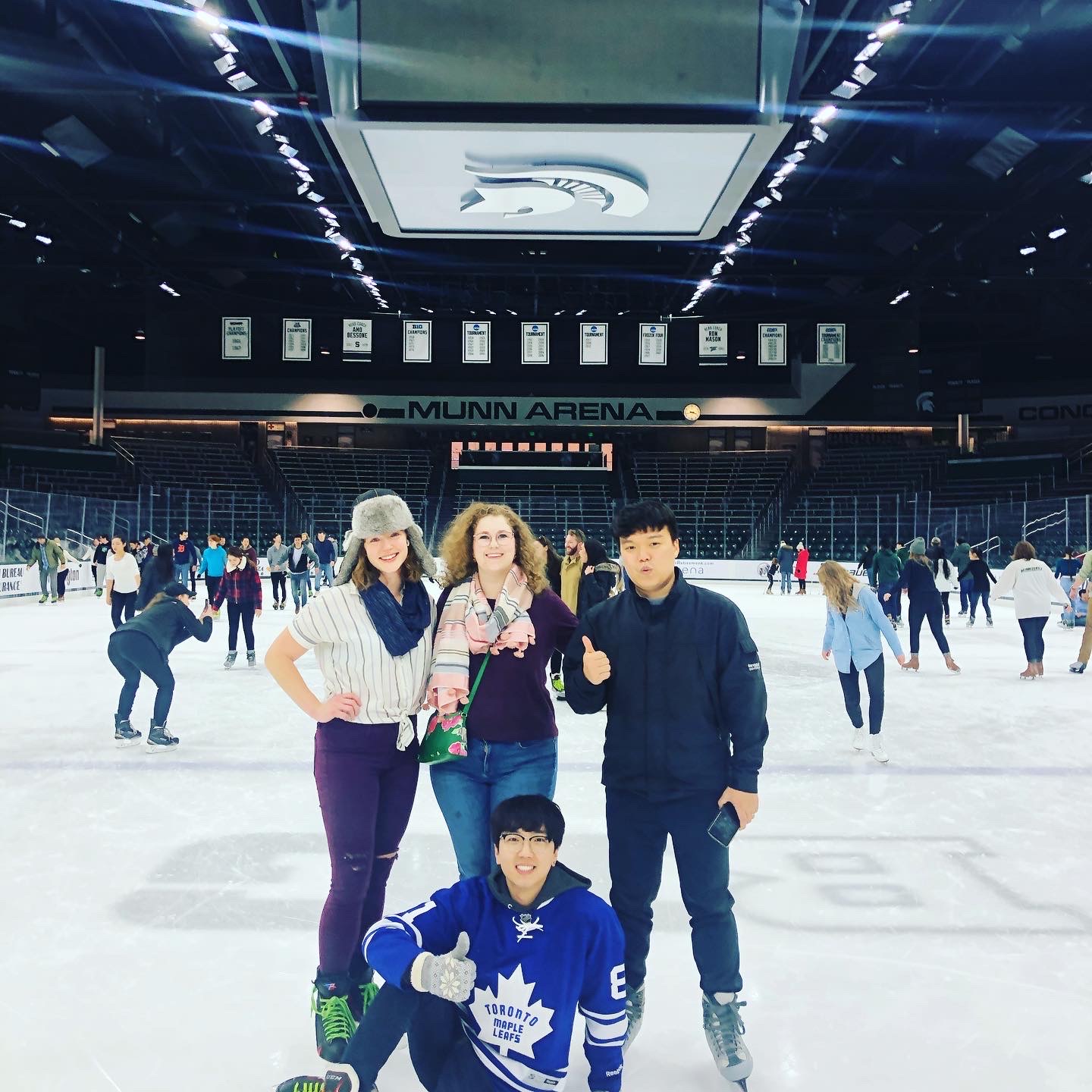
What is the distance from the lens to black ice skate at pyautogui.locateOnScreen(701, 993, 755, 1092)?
2.18 meters

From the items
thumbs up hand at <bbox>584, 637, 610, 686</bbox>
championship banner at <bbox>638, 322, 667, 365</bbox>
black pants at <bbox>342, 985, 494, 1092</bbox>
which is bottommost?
black pants at <bbox>342, 985, 494, 1092</bbox>

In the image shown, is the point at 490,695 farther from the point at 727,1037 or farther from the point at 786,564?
the point at 786,564

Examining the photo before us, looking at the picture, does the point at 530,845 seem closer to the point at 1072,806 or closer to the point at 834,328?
the point at 1072,806

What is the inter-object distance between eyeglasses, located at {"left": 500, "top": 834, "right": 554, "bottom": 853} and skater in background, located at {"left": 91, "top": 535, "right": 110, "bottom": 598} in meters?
18.7

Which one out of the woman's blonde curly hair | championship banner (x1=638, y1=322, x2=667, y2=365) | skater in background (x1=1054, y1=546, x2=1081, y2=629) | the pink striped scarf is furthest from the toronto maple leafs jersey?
championship banner (x1=638, y1=322, x2=667, y2=365)

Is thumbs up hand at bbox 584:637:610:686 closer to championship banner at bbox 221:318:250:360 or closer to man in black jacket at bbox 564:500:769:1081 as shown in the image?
man in black jacket at bbox 564:500:769:1081

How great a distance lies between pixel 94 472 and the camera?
30.2 m

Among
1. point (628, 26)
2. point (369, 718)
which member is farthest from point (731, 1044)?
point (628, 26)

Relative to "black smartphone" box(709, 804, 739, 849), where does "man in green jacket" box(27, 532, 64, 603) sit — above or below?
above

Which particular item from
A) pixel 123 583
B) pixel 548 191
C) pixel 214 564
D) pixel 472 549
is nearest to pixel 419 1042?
pixel 472 549

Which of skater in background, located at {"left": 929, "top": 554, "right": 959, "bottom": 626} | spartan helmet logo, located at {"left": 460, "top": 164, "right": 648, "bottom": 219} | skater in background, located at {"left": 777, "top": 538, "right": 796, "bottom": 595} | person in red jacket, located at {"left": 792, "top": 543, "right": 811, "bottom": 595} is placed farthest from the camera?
person in red jacket, located at {"left": 792, "top": 543, "right": 811, "bottom": 595}

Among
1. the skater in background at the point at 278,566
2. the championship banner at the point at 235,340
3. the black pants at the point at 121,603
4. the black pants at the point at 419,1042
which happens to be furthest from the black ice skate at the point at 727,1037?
the championship banner at the point at 235,340

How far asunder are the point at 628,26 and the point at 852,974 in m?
4.20

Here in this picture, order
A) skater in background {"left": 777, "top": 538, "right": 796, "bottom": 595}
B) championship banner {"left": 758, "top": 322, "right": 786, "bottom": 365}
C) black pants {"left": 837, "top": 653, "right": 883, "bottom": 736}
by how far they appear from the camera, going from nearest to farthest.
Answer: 1. black pants {"left": 837, "top": 653, "right": 883, "bottom": 736}
2. skater in background {"left": 777, "top": 538, "right": 796, "bottom": 595}
3. championship banner {"left": 758, "top": 322, "right": 786, "bottom": 365}
